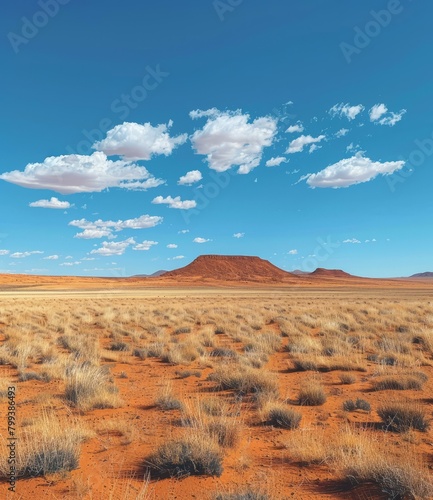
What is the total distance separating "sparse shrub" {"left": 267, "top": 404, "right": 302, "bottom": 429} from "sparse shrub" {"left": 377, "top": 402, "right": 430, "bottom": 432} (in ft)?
4.90

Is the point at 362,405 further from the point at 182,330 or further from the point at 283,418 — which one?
the point at 182,330

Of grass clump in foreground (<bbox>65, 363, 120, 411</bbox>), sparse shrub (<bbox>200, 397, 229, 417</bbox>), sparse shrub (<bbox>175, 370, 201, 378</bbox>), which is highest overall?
grass clump in foreground (<bbox>65, 363, 120, 411</bbox>)

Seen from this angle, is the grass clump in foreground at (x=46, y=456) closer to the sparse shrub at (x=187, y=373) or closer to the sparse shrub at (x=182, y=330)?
the sparse shrub at (x=187, y=373)

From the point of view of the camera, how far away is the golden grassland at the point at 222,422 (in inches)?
192

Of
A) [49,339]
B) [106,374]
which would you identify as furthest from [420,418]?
[49,339]

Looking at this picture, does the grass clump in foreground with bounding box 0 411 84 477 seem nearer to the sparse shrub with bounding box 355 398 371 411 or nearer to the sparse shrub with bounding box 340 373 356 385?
the sparse shrub with bounding box 355 398 371 411

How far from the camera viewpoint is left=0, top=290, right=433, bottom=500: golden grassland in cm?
487

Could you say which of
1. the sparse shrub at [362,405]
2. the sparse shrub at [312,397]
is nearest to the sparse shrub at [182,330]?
the sparse shrub at [312,397]

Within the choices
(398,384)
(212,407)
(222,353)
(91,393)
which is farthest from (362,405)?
(222,353)

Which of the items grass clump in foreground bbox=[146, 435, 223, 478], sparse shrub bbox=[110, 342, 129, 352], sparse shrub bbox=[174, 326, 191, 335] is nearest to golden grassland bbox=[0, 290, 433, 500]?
grass clump in foreground bbox=[146, 435, 223, 478]

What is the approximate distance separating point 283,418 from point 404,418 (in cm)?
208

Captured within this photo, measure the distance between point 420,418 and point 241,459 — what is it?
3368 millimetres

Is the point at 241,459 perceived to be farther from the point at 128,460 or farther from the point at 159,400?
the point at 159,400

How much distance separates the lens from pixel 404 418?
6.83 metres
